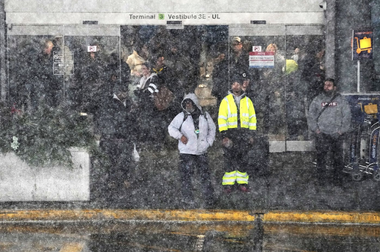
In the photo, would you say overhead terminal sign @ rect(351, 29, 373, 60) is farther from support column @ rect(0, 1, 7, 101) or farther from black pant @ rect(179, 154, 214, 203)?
support column @ rect(0, 1, 7, 101)

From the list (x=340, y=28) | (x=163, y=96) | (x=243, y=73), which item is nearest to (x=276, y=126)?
(x=243, y=73)

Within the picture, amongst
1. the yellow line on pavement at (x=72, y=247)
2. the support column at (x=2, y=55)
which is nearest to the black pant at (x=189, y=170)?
the yellow line on pavement at (x=72, y=247)

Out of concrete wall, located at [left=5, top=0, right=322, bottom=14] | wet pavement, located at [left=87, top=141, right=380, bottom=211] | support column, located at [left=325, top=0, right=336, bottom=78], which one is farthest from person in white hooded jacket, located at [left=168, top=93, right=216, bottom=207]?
support column, located at [left=325, top=0, right=336, bottom=78]

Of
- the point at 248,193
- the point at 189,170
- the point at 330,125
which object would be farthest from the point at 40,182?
the point at 330,125

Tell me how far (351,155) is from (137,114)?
12.5 feet

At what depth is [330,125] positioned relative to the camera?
412 inches

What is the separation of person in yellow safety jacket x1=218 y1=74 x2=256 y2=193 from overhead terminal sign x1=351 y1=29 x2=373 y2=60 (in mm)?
2726

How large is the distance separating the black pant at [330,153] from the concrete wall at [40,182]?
4047 mm

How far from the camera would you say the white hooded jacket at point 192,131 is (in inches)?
368

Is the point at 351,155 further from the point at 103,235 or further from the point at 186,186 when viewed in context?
the point at 103,235

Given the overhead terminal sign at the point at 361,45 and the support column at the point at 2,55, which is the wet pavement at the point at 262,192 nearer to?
the overhead terminal sign at the point at 361,45

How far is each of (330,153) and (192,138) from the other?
2756 millimetres

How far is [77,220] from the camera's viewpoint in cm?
855

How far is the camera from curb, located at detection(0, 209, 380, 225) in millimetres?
8320
